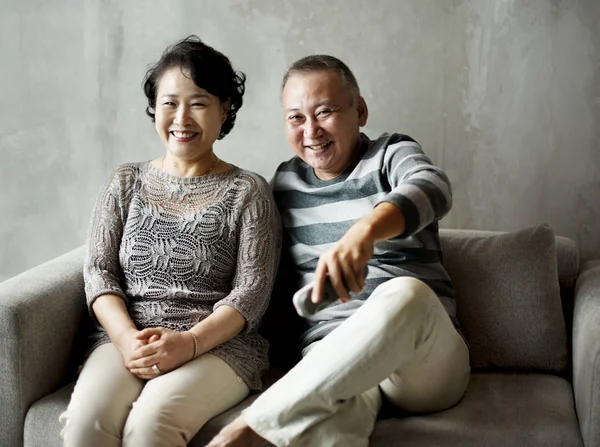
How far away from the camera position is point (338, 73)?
2.09 m

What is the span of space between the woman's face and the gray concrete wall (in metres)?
0.48

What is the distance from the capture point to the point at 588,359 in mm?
1736

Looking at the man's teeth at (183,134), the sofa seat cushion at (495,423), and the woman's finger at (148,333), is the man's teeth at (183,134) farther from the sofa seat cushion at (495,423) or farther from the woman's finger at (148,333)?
the sofa seat cushion at (495,423)

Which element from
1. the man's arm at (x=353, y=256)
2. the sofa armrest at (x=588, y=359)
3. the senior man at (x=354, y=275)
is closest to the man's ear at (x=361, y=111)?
the senior man at (x=354, y=275)

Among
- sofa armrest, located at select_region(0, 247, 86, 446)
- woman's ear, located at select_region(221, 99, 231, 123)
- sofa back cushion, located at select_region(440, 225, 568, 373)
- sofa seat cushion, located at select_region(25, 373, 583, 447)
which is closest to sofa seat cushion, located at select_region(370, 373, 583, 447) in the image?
sofa seat cushion, located at select_region(25, 373, 583, 447)

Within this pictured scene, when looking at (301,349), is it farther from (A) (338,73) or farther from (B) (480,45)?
(B) (480,45)

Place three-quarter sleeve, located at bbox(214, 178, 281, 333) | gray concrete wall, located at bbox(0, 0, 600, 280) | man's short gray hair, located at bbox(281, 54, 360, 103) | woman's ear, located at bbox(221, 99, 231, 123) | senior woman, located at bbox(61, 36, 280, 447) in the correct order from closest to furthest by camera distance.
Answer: senior woman, located at bbox(61, 36, 280, 447)
three-quarter sleeve, located at bbox(214, 178, 281, 333)
man's short gray hair, located at bbox(281, 54, 360, 103)
woman's ear, located at bbox(221, 99, 231, 123)
gray concrete wall, located at bbox(0, 0, 600, 280)

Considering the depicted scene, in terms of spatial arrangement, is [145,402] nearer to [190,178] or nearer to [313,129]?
[190,178]

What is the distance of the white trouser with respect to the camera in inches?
67.8

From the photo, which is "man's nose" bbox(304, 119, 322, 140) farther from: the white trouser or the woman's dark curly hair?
the white trouser

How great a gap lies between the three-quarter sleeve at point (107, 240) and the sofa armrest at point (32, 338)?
7 cm

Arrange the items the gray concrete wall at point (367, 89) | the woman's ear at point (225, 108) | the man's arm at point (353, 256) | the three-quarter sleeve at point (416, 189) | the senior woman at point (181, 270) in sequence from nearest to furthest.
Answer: the man's arm at point (353, 256), the three-quarter sleeve at point (416, 189), the senior woman at point (181, 270), the woman's ear at point (225, 108), the gray concrete wall at point (367, 89)

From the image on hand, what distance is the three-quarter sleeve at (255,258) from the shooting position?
1.99 meters

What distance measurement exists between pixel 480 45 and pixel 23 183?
63.0 inches
